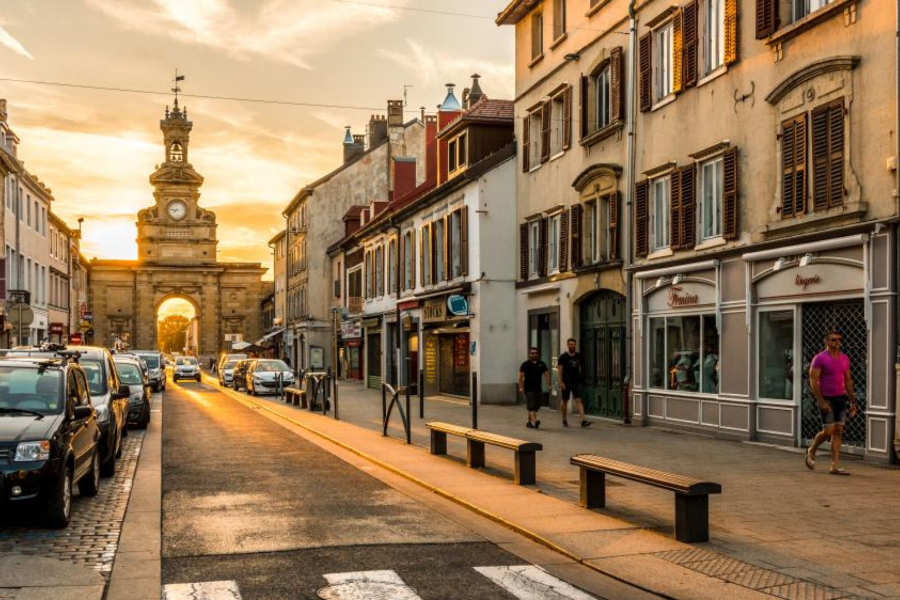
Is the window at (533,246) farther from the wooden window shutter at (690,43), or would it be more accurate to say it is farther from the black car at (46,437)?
the black car at (46,437)

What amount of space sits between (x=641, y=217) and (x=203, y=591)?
16.0 m

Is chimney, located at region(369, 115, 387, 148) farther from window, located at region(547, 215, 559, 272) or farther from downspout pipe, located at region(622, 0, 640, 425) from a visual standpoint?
downspout pipe, located at region(622, 0, 640, 425)

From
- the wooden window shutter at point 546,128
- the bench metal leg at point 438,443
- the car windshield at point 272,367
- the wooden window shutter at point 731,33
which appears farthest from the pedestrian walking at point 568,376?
the car windshield at point 272,367

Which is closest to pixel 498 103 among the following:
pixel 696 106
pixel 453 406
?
pixel 453 406

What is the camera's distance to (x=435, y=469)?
13.9 metres

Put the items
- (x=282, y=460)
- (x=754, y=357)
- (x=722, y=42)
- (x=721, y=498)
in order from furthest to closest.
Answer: (x=722, y=42) → (x=754, y=357) → (x=282, y=460) → (x=721, y=498)

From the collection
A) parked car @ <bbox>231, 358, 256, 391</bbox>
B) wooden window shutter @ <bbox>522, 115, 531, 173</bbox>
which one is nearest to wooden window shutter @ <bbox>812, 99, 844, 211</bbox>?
wooden window shutter @ <bbox>522, 115, 531, 173</bbox>

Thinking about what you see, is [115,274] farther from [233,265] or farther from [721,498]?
[721,498]

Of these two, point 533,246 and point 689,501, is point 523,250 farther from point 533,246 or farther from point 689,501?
point 689,501

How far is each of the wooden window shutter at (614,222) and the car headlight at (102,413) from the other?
12.4 m

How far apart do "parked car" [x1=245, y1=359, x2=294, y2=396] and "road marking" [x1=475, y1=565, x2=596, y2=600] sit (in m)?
32.6

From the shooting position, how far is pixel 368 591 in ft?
23.4

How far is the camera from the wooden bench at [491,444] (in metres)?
12.2

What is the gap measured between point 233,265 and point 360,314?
5660cm
